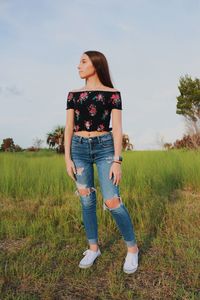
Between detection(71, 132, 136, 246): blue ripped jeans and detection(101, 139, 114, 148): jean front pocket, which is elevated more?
detection(101, 139, 114, 148): jean front pocket

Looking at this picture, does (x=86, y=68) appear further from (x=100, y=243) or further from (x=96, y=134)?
(x=100, y=243)

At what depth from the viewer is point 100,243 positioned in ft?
12.5

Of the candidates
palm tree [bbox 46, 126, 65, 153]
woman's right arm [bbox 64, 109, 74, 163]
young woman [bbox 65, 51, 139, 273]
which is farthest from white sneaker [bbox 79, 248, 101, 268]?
palm tree [bbox 46, 126, 65, 153]

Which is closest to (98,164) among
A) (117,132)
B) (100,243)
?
(117,132)

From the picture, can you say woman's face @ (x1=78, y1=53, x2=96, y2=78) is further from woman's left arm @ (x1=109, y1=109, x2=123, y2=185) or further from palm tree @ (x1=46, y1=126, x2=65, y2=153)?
palm tree @ (x1=46, y1=126, x2=65, y2=153)

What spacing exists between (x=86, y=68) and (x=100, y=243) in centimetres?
166

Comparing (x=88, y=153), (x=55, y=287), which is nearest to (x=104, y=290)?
(x=55, y=287)

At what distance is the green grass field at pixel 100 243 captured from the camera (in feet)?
9.42

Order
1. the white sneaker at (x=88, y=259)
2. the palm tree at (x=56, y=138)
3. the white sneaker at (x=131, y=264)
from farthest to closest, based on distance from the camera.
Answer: the palm tree at (x=56, y=138)
the white sneaker at (x=88, y=259)
the white sneaker at (x=131, y=264)

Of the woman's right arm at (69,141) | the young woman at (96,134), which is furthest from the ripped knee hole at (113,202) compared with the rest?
the woman's right arm at (69,141)

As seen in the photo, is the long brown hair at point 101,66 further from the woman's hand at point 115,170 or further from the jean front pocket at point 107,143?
the woman's hand at point 115,170

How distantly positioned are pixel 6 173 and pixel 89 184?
13.0 feet

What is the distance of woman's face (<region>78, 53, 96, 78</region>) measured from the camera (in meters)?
2.91

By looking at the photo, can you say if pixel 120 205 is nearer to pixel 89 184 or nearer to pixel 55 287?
pixel 89 184
